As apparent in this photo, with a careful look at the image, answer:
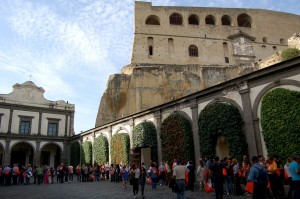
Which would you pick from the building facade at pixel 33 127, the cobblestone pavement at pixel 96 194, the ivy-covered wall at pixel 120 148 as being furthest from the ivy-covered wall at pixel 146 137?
the building facade at pixel 33 127

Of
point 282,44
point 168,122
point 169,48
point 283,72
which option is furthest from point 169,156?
point 282,44

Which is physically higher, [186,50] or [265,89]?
[186,50]

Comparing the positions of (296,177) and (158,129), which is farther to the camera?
(158,129)

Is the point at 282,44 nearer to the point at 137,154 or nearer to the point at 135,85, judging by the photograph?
the point at 135,85

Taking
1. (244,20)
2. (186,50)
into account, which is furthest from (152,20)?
(244,20)

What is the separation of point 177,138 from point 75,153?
20.4 m

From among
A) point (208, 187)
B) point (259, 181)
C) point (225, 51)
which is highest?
point (225, 51)

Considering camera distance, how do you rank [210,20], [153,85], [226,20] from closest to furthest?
[153,85] → [210,20] → [226,20]

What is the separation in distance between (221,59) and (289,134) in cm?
3988

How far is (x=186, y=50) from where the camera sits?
5050 centimetres

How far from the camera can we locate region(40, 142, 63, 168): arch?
37.5 meters

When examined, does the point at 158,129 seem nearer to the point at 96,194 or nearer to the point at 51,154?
the point at 96,194

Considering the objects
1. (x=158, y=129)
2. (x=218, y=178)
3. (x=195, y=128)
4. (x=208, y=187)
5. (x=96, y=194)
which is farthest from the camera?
(x=158, y=129)

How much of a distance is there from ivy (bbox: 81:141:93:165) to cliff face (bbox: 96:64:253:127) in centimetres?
887
